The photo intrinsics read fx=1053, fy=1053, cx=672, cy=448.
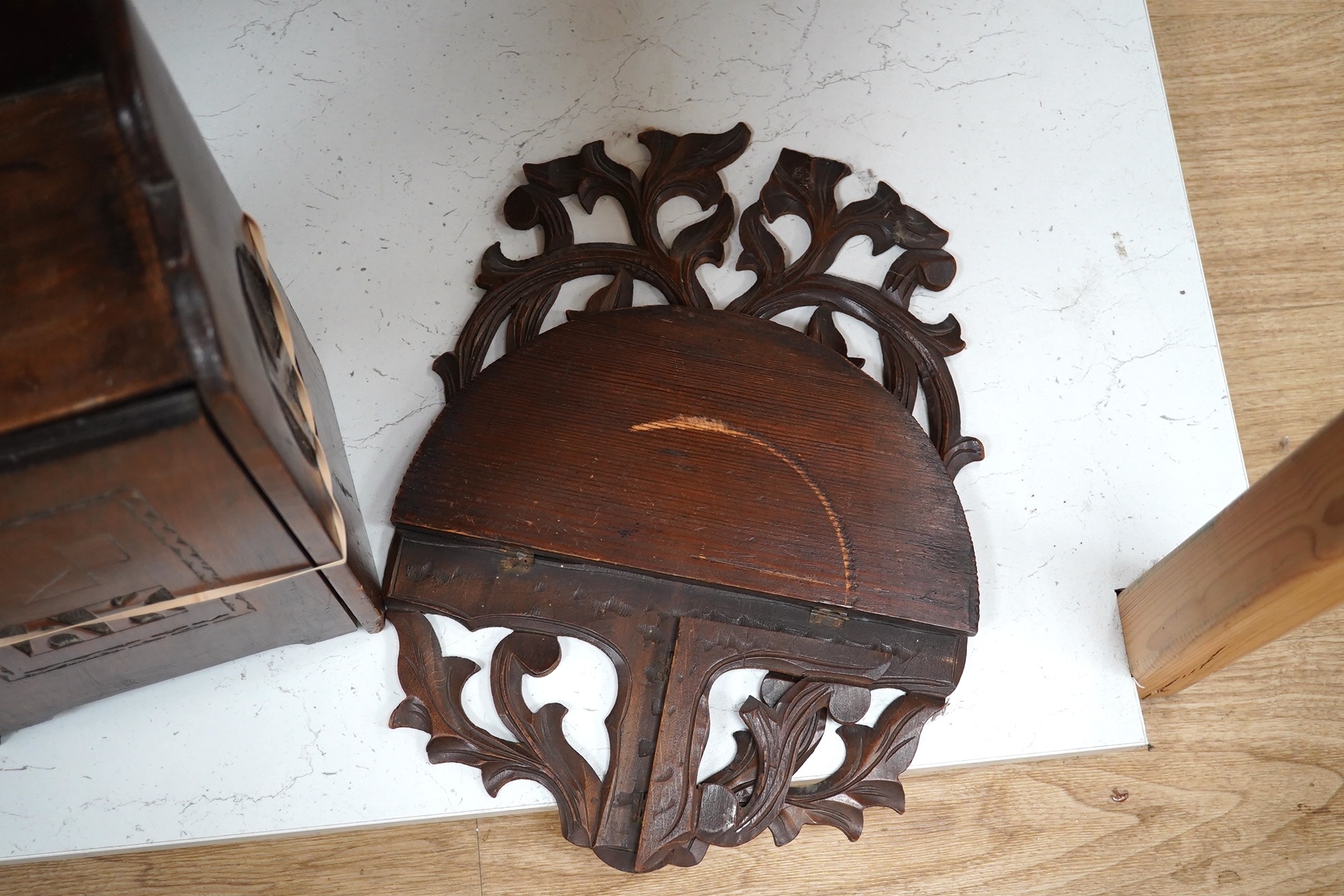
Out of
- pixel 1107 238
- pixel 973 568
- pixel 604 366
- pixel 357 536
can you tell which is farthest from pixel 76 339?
pixel 1107 238

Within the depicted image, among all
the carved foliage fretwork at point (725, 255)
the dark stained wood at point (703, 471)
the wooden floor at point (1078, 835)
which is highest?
the carved foliage fretwork at point (725, 255)

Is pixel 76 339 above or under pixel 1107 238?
above

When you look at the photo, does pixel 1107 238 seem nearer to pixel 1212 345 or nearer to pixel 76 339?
pixel 1212 345

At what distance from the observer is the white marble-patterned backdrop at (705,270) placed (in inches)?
33.3

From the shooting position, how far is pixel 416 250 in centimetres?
97

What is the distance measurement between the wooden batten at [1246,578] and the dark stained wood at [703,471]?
156 mm

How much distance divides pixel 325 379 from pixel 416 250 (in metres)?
0.15

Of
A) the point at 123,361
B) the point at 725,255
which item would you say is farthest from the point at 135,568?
→ the point at 725,255

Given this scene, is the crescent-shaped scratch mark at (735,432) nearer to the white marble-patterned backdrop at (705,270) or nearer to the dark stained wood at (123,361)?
the white marble-patterned backdrop at (705,270)

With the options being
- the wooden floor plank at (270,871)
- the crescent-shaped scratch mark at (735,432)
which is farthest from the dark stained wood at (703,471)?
the wooden floor plank at (270,871)

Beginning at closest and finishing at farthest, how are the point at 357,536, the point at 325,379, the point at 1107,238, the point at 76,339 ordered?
the point at 76,339 → the point at 357,536 → the point at 325,379 → the point at 1107,238

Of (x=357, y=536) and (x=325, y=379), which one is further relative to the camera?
(x=325, y=379)

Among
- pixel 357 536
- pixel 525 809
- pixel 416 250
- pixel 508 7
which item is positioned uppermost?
pixel 508 7

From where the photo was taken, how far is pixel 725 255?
968 millimetres
